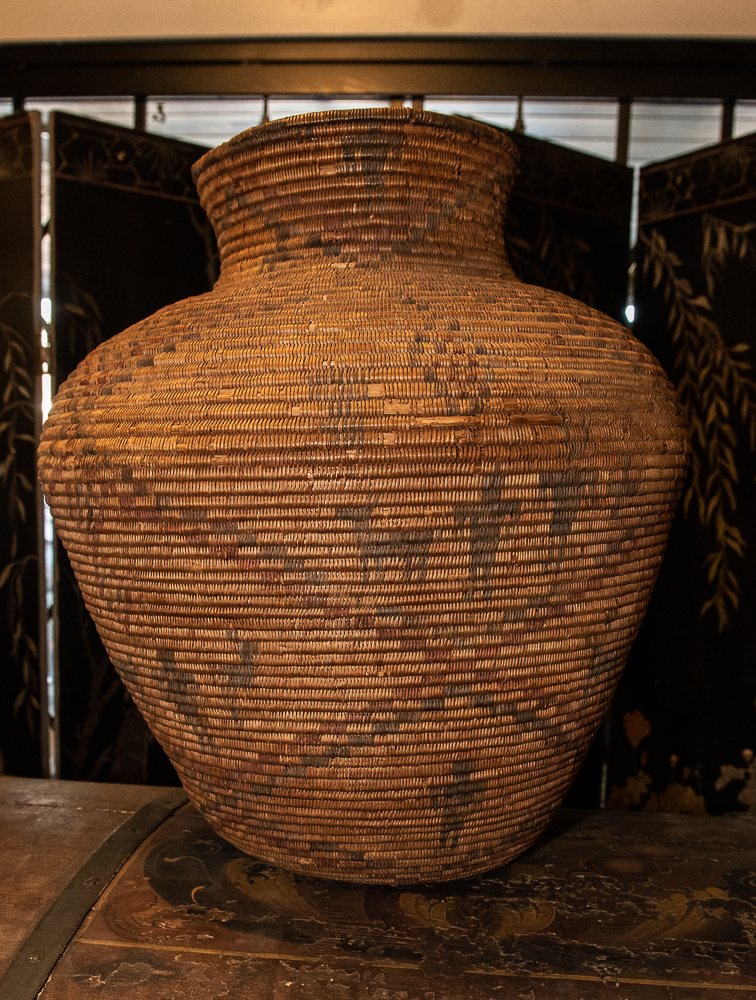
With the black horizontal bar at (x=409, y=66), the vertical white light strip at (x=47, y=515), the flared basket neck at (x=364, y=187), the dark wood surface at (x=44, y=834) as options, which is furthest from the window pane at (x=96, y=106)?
the dark wood surface at (x=44, y=834)

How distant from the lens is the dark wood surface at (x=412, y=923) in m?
0.69

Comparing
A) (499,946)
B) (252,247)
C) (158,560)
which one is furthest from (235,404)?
(499,946)

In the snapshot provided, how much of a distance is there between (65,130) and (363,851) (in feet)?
3.97

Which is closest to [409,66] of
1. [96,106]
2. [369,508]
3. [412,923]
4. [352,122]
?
[96,106]

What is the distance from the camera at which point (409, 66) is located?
1.43 m

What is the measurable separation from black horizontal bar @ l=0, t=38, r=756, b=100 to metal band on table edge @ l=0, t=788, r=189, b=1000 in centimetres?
129

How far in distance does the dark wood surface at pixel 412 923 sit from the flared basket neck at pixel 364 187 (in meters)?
0.70

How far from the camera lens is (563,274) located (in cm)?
140

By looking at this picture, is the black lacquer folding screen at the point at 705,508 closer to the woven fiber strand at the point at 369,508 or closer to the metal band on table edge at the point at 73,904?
the woven fiber strand at the point at 369,508

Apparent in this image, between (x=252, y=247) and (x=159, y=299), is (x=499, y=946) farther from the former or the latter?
(x=159, y=299)

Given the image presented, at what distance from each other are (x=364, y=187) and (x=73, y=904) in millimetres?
827

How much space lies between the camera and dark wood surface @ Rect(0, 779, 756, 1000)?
692mm

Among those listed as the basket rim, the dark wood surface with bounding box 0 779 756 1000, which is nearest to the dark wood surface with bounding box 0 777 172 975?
the dark wood surface with bounding box 0 779 756 1000

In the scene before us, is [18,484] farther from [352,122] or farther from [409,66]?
[409,66]
